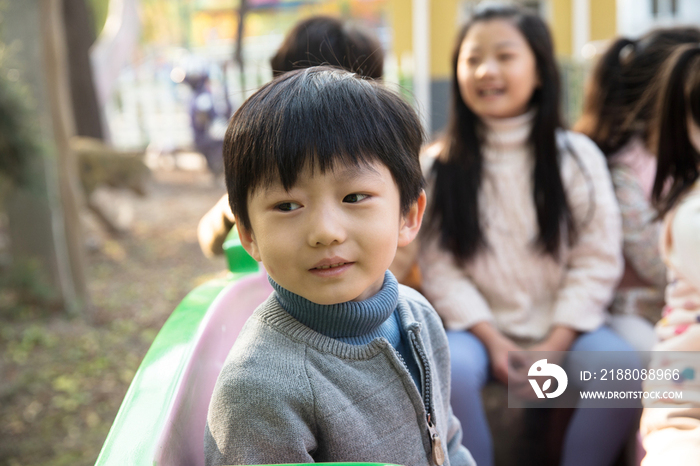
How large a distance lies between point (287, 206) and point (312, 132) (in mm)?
100

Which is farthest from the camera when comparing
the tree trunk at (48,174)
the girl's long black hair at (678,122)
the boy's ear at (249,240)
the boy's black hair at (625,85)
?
the tree trunk at (48,174)

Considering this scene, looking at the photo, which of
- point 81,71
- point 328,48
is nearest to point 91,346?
point 328,48

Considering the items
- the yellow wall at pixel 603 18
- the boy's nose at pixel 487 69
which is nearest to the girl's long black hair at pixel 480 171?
the boy's nose at pixel 487 69

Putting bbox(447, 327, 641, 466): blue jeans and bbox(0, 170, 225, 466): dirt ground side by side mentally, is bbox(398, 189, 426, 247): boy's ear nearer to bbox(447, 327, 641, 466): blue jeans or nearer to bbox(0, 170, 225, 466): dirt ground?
bbox(447, 327, 641, 466): blue jeans

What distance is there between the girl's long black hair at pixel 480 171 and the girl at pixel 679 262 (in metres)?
0.27

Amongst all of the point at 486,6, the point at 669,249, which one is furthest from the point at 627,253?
the point at 486,6

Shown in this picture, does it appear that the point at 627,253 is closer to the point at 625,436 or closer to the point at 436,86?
the point at 625,436

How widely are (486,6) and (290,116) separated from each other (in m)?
1.17

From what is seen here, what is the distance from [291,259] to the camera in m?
0.79

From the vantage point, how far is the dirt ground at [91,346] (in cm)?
228

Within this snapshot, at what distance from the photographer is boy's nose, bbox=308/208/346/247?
2.47 ft

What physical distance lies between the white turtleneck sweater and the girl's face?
7cm

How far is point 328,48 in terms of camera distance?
4.91 feet

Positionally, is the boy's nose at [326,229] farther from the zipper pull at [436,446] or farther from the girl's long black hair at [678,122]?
the girl's long black hair at [678,122]
